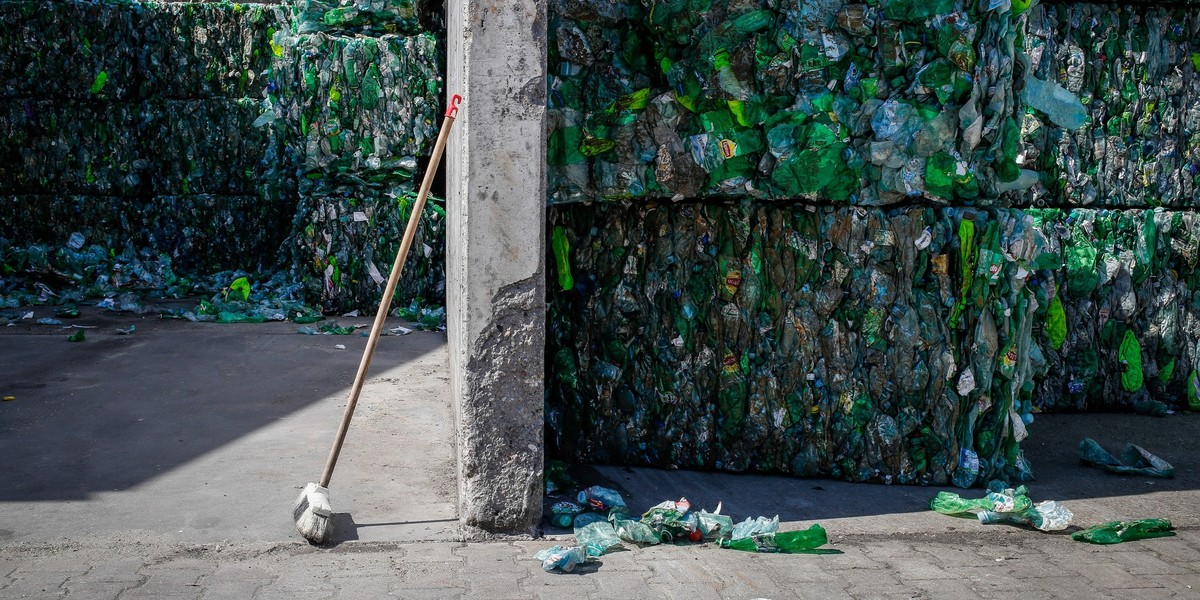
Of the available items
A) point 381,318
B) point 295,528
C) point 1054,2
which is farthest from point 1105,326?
point 295,528

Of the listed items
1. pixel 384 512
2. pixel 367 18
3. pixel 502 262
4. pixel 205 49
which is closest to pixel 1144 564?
pixel 502 262

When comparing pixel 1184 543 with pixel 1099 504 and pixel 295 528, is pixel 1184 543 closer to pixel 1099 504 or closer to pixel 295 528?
pixel 1099 504

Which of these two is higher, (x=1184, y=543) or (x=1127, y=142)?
(x=1127, y=142)

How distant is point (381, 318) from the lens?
14.1 feet

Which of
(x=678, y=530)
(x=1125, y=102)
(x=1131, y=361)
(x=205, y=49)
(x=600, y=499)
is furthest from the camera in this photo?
(x=205, y=49)

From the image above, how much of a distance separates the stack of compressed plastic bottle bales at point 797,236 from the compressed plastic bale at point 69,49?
328 inches

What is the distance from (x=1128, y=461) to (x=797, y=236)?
7.81 ft

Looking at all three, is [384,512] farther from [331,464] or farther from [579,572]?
[579,572]

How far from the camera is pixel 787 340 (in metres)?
5.02

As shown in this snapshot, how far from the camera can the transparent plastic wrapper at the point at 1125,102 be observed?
21.0ft

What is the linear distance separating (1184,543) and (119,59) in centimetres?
1101

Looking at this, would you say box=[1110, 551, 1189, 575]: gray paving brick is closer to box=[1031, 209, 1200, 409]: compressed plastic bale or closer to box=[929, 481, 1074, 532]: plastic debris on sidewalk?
box=[929, 481, 1074, 532]: plastic debris on sidewalk

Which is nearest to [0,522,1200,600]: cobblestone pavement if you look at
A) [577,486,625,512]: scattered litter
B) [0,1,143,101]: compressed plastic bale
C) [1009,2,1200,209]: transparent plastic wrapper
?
[577,486,625,512]: scattered litter

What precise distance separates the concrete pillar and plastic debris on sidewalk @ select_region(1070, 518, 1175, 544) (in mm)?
2365
